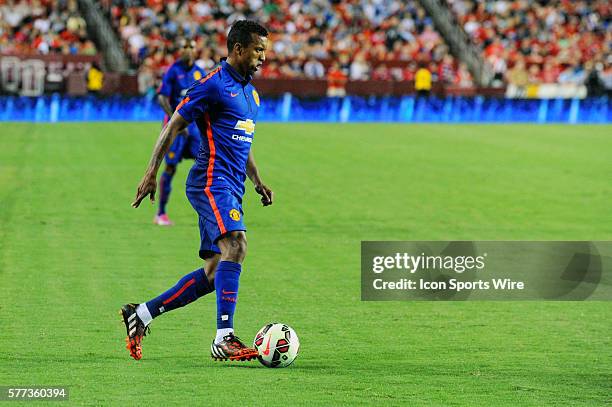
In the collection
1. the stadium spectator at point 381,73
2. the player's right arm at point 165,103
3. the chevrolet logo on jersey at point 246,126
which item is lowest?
the stadium spectator at point 381,73

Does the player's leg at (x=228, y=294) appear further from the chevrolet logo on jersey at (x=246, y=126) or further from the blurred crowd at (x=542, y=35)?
the blurred crowd at (x=542, y=35)

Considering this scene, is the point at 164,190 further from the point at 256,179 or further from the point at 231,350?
the point at 231,350

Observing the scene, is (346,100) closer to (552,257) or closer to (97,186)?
(97,186)

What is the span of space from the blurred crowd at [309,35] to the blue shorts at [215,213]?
33464mm

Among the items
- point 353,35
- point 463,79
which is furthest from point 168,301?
point 353,35

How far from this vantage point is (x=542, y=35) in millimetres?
49344

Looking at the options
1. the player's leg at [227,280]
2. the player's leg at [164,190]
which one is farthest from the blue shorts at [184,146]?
the player's leg at [227,280]

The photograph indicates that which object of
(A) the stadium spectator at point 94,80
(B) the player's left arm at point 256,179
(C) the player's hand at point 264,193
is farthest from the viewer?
(A) the stadium spectator at point 94,80

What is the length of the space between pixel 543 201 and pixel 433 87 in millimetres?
25069

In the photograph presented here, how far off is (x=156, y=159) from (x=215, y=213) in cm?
51

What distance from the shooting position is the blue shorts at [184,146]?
14.9m

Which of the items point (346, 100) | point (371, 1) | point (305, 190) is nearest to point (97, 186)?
point (305, 190)

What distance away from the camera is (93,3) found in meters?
Result: 44.6

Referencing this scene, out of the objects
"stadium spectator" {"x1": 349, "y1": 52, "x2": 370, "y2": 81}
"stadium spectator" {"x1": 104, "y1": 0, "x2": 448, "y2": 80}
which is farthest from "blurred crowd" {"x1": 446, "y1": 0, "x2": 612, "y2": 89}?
"stadium spectator" {"x1": 349, "y1": 52, "x2": 370, "y2": 81}
